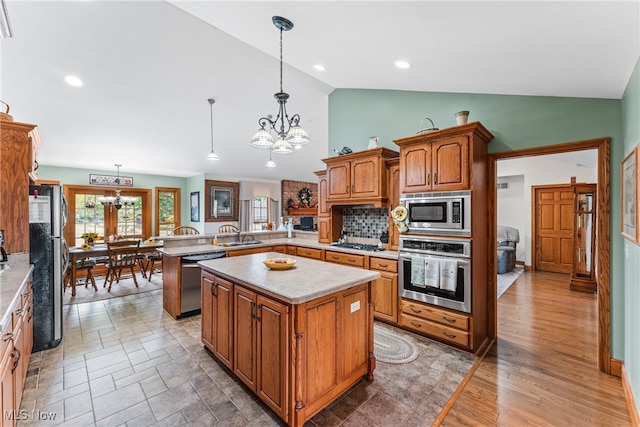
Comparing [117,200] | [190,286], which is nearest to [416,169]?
[190,286]

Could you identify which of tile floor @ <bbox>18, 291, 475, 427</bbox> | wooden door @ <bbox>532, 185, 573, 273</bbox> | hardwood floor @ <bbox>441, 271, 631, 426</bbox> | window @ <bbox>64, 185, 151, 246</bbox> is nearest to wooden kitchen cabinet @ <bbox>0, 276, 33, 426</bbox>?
tile floor @ <bbox>18, 291, 475, 427</bbox>

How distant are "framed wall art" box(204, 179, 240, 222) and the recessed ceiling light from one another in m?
3.97

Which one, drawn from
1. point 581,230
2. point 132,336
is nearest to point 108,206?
point 132,336

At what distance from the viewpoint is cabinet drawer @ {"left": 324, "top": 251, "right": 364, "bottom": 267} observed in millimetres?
3625

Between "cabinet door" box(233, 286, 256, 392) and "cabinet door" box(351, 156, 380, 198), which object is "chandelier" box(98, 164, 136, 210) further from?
"cabinet door" box(233, 286, 256, 392)

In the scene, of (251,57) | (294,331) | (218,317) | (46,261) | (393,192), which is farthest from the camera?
(393,192)

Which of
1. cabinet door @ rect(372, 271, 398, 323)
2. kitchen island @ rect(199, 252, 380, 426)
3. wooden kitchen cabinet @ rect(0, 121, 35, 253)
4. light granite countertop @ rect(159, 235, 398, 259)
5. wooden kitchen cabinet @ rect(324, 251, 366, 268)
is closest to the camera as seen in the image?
kitchen island @ rect(199, 252, 380, 426)

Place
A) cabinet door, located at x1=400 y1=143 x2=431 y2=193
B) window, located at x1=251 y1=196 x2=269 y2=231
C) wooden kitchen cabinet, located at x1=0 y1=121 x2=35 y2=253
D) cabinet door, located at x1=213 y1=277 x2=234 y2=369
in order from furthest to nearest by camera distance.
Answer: window, located at x1=251 y1=196 x2=269 y2=231, cabinet door, located at x1=400 y1=143 x2=431 y2=193, wooden kitchen cabinet, located at x1=0 y1=121 x2=35 y2=253, cabinet door, located at x1=213 y1=277 x2=234 y2=369

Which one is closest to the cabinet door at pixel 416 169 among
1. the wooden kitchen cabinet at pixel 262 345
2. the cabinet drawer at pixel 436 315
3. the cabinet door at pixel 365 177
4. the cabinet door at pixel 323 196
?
the cabinet door at pixel 365 177

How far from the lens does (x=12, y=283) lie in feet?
6.27

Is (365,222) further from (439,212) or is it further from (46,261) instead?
(46,261)

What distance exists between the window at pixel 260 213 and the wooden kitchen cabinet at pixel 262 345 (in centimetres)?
648

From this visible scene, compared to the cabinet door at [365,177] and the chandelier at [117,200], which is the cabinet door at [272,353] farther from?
the chandelier at [117,200]

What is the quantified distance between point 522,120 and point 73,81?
518 cm
